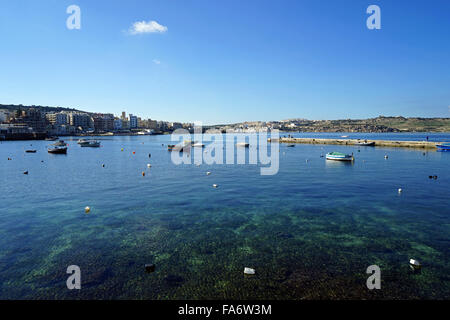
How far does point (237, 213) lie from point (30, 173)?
142 ft

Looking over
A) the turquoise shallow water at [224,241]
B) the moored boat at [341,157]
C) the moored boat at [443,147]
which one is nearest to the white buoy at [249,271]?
the turquoise shallow water at [224,241]

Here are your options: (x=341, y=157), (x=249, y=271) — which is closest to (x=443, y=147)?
(x=341, y=157)

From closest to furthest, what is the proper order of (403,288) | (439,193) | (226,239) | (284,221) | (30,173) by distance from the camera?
(403,288), (226,239), (284,221), (439,193), (30,173)

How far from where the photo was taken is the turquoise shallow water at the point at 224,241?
37.6 feet

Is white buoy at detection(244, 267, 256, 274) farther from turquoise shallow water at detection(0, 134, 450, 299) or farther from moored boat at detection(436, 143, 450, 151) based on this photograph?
moored boat at detection(436, 143, 450, 151)

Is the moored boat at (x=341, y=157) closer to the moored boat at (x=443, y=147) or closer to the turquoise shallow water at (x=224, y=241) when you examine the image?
the turquoise shallow water at (x=224, y=241)

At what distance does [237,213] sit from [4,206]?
23.3 m

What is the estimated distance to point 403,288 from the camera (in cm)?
1137

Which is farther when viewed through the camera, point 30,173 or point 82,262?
point 30,173
